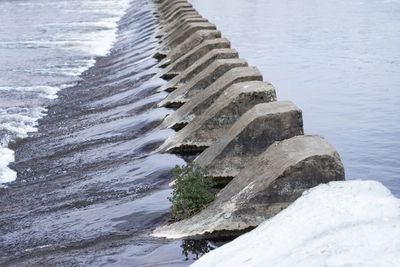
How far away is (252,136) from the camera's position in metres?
8.63

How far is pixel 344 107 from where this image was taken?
15.0 meters

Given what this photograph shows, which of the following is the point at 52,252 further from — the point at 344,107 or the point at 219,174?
the point at 344,107

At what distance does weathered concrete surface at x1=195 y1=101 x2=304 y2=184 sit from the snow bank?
163cm

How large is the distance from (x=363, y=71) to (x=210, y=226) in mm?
12354

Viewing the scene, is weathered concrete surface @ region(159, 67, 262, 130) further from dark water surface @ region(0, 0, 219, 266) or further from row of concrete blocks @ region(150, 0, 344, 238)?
dark water surface @ region(0, 0, 219, 266)

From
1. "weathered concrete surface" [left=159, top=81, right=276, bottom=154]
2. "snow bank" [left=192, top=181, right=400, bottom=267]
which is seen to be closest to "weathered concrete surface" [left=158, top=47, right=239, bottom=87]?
"weathered concrete surface" [left=159, top=81, right=276, bottom=154]

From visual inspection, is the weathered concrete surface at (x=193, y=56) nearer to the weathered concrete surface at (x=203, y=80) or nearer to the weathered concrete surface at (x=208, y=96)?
the weathered concrete surface at (x=203, y=80)

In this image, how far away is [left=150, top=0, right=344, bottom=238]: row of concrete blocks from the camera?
281 inches

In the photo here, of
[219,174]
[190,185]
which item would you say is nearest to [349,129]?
[219,174]

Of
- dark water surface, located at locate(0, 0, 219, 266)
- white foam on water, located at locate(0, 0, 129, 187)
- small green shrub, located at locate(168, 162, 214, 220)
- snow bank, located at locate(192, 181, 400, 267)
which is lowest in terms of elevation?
white foam on water, located at locate(0, 0, 129, 187)

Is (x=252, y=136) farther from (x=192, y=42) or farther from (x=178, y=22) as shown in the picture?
(x=178, y=22)

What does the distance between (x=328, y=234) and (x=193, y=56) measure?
11711 millimetres

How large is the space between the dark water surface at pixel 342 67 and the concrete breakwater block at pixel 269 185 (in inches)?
135

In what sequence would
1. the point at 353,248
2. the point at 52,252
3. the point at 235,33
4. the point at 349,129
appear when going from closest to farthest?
the point at 353,248
the point at 52,252
the point at 349,129
the point at 235,33
